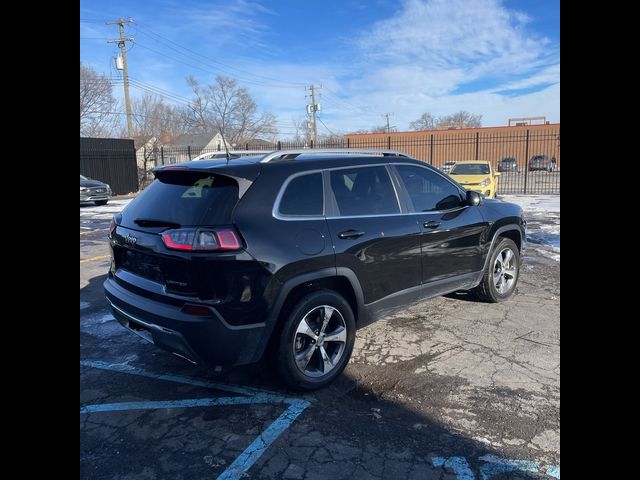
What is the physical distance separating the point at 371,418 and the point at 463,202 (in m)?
2.68

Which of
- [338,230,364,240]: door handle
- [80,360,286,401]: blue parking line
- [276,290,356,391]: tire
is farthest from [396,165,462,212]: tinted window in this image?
[80,360,286,401]: blue parking line

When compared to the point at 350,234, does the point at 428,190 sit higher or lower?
higher

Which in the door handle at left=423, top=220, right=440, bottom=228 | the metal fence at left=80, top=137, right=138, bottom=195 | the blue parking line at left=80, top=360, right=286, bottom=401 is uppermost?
the metal fence at left=80, top=137, right=138, bottom=195

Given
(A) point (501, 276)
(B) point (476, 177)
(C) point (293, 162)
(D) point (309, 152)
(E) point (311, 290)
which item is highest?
(B) point (476, 177)

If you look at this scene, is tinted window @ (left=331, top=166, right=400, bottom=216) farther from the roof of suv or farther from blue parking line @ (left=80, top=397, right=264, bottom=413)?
blue parking line @ (left=80, top=397, right=264, bottom=413)

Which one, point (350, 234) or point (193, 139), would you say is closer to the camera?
point (350, 234)

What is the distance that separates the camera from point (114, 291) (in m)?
3.64

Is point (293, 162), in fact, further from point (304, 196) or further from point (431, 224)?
point (431, 224)

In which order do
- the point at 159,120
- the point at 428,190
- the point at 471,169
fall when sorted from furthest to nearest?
1. the point at 159,120
2. the point at 471,169
3. the point at 428,190

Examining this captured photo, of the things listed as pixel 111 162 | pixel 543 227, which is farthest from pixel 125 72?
pixel 543 227

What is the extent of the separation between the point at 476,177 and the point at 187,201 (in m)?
13.5

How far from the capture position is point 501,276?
5.52m

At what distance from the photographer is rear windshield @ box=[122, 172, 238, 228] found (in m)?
3.16

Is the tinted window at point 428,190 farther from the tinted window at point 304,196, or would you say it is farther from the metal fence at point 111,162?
the metal fence at point 111,162
